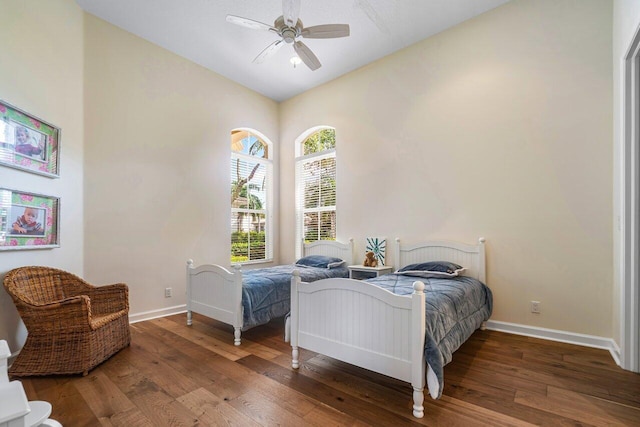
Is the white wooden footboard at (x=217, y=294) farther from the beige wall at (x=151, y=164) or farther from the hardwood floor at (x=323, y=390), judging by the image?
the beige wall at (x=151, y=164)

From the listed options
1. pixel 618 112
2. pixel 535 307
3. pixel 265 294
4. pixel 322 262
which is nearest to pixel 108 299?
pixel 265 294

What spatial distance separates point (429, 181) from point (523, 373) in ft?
7.07

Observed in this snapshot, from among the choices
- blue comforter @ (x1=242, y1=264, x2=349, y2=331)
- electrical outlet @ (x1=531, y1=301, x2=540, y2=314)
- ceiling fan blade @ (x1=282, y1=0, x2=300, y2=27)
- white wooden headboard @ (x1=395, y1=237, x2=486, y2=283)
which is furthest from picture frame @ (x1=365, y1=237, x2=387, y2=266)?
ceiling fan blade @ (x1=282, y1=0, x2=300, y2=27)

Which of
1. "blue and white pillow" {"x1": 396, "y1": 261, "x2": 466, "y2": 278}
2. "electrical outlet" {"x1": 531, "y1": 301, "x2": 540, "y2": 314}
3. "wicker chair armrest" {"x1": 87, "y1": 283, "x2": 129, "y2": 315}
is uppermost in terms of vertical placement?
"blue and white pillow" {"x1": 396, "y1": 261, "x2": 466, "y2": 278}

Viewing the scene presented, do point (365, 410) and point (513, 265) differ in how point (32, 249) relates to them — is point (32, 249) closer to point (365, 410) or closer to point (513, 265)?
point (365, 410)

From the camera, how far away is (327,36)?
280 centimetres

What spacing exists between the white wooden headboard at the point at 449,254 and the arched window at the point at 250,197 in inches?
93.2

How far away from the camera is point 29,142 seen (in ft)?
8.46

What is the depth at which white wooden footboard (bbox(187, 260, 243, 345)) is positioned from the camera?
116 inches

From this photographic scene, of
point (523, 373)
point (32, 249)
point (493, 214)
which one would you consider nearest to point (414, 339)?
point (523, 373)

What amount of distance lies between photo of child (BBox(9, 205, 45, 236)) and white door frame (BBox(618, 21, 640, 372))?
471cm

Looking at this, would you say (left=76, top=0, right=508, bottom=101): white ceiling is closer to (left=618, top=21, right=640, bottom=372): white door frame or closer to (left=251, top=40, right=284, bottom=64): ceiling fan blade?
(left=251, top=40, right=284, bottom=64): ceiling fan blade

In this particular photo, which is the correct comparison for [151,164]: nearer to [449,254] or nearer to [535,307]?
[449,254]

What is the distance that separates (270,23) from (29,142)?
262cm
